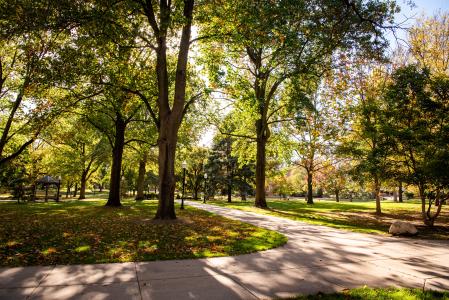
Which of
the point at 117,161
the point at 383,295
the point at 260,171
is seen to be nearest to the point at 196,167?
the point at 260,171

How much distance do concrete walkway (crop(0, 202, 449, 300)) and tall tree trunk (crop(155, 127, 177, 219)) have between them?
23.5ft

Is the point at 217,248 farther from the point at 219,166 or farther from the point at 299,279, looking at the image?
the point at 219,166

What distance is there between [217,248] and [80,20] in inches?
373

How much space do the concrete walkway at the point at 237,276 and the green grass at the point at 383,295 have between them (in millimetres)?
304

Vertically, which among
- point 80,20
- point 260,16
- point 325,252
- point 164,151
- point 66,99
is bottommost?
point 325,252

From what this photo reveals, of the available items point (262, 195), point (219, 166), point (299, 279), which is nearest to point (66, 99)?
point (299, 279)

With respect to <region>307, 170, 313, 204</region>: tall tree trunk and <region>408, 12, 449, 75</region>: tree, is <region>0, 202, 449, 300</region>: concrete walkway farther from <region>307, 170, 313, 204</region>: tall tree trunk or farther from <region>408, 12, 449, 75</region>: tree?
<region>307, 170, 313, 204</region>: tall tree trunk

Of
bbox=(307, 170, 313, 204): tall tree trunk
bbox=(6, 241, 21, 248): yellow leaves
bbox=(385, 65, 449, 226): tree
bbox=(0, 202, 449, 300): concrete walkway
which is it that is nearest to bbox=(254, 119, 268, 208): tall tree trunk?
bbox=(385, 65, 449, 226): tree

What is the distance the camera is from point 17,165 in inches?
1367

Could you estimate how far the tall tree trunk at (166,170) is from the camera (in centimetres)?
1448

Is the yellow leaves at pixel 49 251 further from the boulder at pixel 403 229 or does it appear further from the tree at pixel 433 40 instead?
the tree at pixel 433 40

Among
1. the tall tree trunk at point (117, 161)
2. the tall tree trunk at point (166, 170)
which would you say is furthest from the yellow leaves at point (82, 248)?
the tall tree trunk at point (117, 161)

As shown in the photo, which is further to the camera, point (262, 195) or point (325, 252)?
point (262, 195)

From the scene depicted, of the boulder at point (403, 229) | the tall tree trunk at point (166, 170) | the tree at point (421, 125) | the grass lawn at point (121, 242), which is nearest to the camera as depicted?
the grass lawn at point (121, 242)
